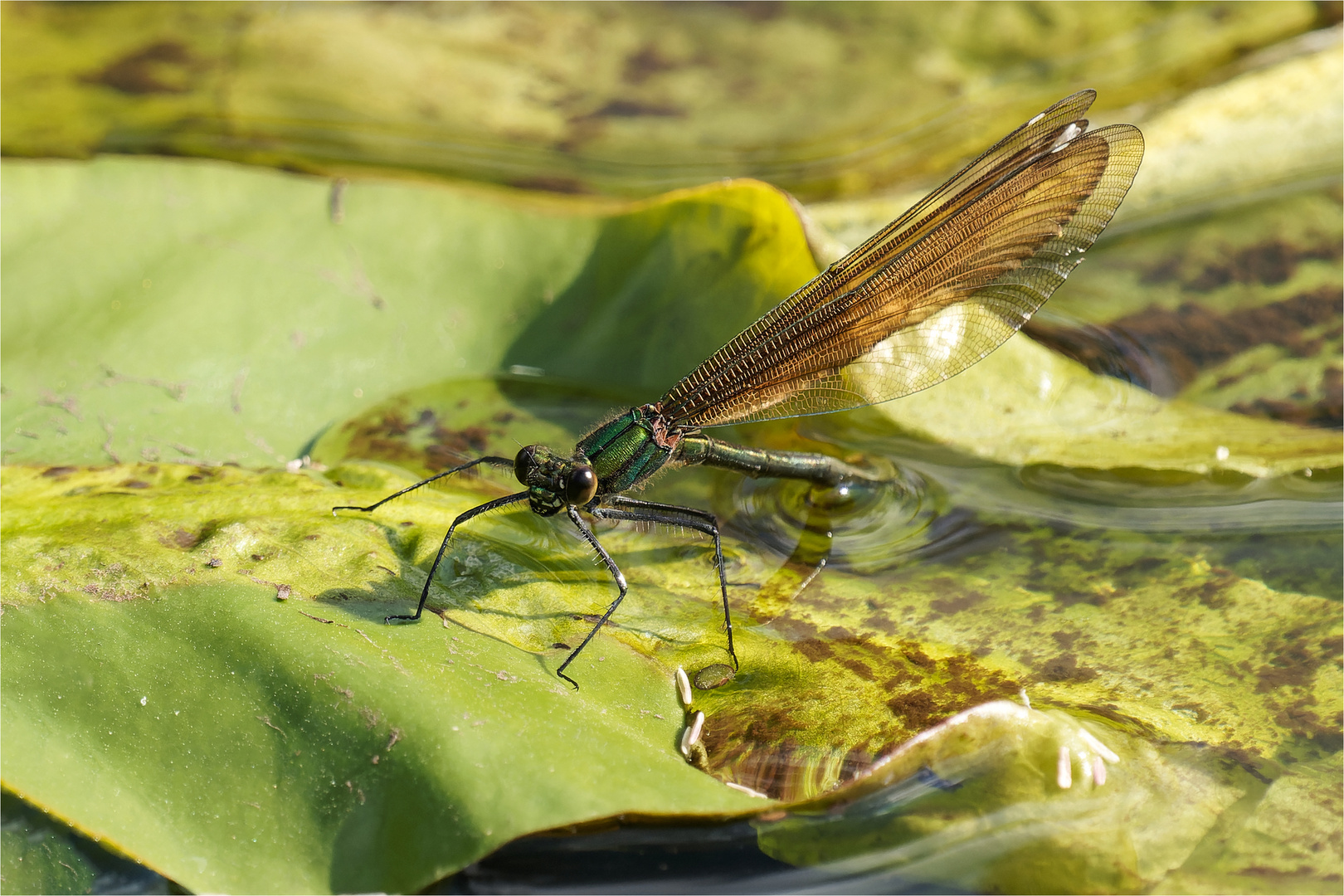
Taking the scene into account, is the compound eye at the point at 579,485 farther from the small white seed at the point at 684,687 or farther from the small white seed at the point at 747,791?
the small white seed at the point at 747,791

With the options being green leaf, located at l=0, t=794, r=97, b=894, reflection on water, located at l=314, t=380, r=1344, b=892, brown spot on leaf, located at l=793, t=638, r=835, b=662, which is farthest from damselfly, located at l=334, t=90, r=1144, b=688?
green leaf, located at l=0, t=794, r=97, b=894

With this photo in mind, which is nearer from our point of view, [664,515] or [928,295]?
[664,515]

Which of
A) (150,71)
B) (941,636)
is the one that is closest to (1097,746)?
(941,636)

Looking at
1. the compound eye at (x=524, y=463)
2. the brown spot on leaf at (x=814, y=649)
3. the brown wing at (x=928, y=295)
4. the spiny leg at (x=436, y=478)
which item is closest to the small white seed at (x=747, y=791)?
the brown spot on leaf at (x=814, y=649)

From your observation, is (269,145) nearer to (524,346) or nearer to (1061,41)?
(524,346)

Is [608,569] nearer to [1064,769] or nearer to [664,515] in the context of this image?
[664,515]

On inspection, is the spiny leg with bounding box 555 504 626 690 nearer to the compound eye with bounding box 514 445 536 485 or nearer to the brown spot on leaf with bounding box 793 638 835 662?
the compound eye with bounding box 514 445 536 485

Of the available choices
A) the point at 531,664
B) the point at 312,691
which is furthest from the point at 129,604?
the point at 531,664
